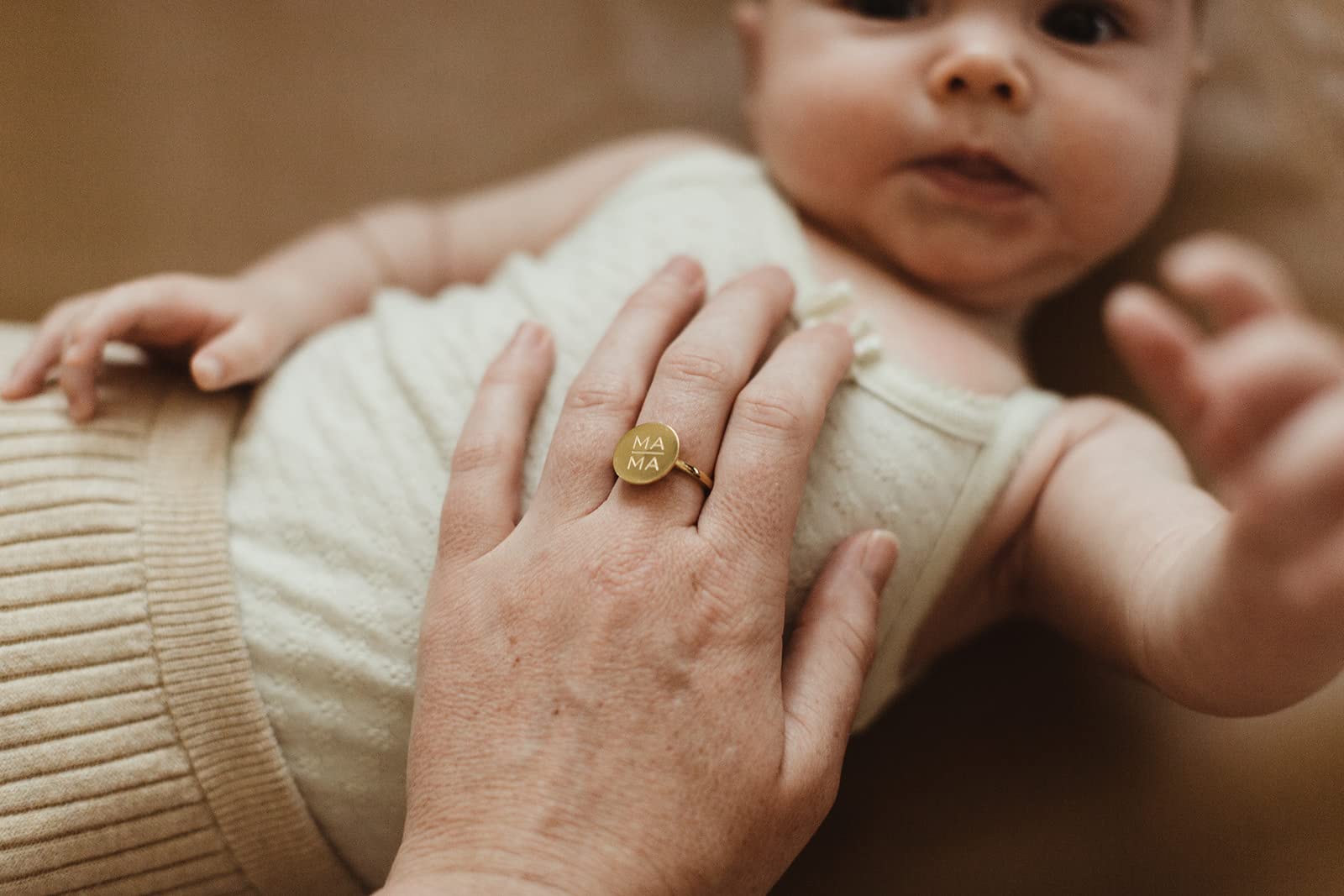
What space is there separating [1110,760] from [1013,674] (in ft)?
0.34

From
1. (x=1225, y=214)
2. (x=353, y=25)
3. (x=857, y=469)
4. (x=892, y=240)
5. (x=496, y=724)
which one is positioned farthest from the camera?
(x=353, y=25)

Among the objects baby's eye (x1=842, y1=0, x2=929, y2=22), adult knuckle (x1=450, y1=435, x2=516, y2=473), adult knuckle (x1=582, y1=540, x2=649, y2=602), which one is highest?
baby's eye (x1=842, y1=0, x2=929, y2=22)

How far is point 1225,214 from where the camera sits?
95cm

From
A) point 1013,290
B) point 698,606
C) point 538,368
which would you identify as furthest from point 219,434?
point 1013,290

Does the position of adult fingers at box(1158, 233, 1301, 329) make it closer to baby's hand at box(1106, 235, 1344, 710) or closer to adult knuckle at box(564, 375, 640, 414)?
baby's hand at box(1106, 235, 1344, 710)

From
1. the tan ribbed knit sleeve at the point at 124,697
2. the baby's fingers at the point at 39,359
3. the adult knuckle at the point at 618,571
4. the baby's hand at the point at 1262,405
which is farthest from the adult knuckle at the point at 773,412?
the baby's fingers at the point at 39,359

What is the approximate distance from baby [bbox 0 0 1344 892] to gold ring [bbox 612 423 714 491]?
2 centimetres

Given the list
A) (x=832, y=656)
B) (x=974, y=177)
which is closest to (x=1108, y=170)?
(x=974, y=177)

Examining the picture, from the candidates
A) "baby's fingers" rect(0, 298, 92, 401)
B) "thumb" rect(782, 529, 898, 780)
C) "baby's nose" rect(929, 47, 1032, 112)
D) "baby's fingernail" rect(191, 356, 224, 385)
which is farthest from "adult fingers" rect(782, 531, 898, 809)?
"baby's fingers" rect(0, 298, 92, 401)

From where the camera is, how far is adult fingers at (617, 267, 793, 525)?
581 mm

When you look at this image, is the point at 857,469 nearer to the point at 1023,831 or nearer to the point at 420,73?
the point at 1023,831

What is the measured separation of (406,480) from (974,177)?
1.58 feet

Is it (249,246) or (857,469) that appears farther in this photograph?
(249,246)

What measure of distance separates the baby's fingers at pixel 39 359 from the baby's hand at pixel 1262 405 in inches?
27.8
